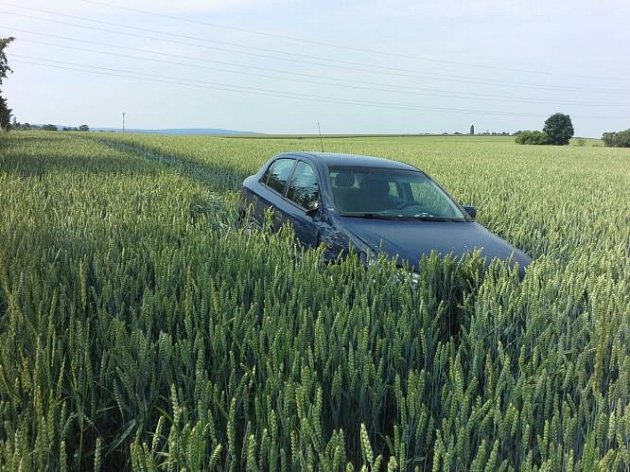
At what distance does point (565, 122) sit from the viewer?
9356 cm

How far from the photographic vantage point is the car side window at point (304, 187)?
5.79 metres

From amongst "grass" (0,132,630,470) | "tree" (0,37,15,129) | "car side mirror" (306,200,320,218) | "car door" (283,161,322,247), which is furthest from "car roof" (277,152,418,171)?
"tree" (0,37,15,129)

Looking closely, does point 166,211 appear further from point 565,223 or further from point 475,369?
point 565,223

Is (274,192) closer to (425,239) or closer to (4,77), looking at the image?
(425,239)

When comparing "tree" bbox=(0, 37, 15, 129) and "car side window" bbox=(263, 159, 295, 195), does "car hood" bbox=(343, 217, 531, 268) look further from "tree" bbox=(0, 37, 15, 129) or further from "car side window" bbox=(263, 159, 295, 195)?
"tree" bbox=(0, 37, 15, 129)

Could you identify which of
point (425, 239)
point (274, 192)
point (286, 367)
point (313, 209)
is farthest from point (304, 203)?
point (286, 367)

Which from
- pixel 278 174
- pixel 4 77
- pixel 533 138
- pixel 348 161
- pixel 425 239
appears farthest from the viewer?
pixel 533 138

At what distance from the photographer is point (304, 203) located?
5887 mm

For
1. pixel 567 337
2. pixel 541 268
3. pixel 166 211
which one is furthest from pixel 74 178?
pixel 567 337

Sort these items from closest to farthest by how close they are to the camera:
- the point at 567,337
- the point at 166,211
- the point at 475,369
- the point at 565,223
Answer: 1. the point at 475,369
2. the point at 567,337
3. the point at 166,211
4. the point at 565,223

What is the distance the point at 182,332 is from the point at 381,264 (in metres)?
1.37

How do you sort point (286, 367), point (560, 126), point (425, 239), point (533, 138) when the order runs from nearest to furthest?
point (286, 367) → point (425, 239) → point (533, 138) → point (560, 126)

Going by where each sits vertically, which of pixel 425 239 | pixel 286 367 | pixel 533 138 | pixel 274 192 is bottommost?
pixel 286 367

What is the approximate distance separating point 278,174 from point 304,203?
1.21 m
